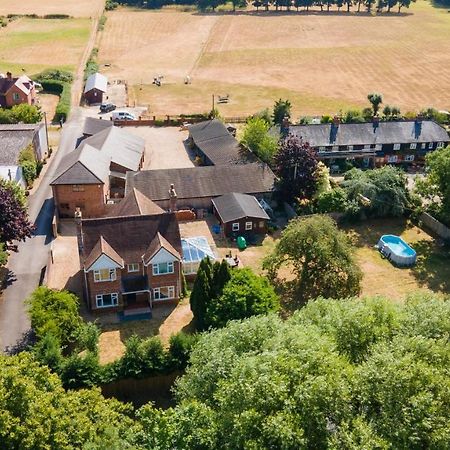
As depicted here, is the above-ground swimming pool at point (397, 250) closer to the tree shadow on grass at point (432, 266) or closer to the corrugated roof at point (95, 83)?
the tree shadow on grass at point (432, 266)

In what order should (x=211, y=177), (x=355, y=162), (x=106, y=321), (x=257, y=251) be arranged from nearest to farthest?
(x=106, y=321)
(x=257, y=251)
(x=211, y=177)
(x=355, y=162)

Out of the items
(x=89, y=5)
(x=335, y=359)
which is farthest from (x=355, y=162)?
(x=89, y=5)

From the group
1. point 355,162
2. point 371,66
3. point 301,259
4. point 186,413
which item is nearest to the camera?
point 186,413

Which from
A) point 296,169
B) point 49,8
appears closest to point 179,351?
point 296,169

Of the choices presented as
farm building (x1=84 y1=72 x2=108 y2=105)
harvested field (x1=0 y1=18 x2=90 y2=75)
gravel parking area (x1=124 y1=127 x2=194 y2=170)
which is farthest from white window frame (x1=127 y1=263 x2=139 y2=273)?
harvested field (x1=0 y1=18 x2=90 y2=75)

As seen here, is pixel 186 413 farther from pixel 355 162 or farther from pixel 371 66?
pixel 371 66

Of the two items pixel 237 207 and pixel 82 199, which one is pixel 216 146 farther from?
pixel 82 199
